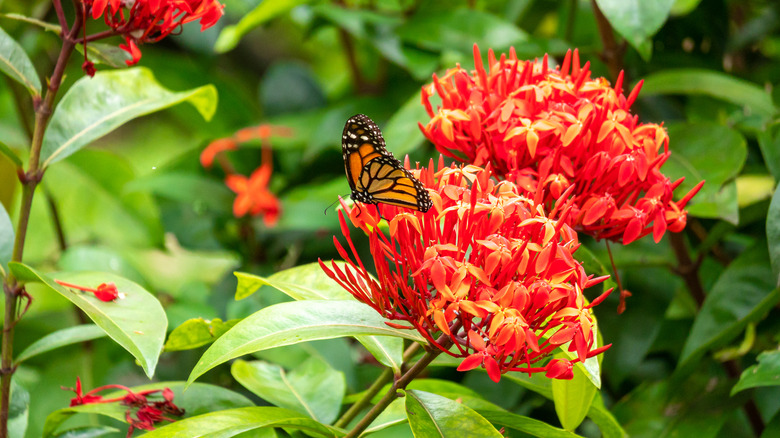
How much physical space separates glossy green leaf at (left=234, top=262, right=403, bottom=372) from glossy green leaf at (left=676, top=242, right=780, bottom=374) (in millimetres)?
617

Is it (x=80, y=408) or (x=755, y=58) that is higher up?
(x=755, y=58)

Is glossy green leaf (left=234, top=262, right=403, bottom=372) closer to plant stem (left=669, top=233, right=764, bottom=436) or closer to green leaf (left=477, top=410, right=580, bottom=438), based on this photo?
green leaf (left=477, top=410, right=580, bottom=438)

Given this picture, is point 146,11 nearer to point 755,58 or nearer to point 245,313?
point 245,313

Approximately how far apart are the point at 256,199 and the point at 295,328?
3.55ft

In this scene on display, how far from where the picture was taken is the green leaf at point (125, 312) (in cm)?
87

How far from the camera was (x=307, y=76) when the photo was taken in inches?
92.4

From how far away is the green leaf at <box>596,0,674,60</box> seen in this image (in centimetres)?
125

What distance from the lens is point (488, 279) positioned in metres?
0.80

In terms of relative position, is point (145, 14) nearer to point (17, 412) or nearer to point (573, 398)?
point (17, 412)

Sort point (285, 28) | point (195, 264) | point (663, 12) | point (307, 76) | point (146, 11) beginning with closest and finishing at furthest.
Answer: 1. point (146, 11)
2. point (663, 12)
3. point (307, 76)
4. point (195, 264)
5. point (285, 28)

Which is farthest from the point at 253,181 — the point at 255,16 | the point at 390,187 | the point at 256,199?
the point at 390,187

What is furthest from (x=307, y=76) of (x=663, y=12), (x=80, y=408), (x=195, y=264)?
(x=80, y=408)

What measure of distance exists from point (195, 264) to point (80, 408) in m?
1.52

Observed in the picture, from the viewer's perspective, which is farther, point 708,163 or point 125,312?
point 708,163
